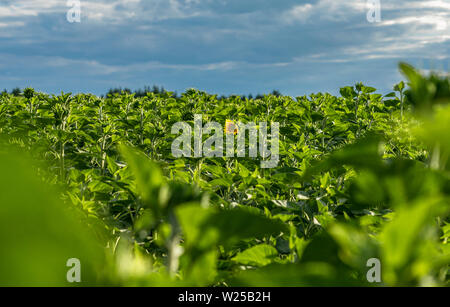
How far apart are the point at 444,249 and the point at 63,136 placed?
11.4 feet

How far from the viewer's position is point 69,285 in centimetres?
47

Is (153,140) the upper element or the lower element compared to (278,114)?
lower

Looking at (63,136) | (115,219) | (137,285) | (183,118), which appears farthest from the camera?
(183,118)

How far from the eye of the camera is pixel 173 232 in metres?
0.80

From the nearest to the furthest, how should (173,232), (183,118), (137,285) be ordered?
(137,285) → (173,232) → (183,118)

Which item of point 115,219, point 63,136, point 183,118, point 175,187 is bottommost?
point 115,219

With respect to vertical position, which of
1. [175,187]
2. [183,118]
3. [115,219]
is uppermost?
[183,118]

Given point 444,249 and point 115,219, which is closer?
point 444,249
